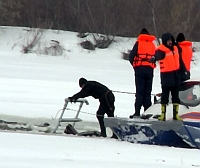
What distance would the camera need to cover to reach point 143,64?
9289 mm

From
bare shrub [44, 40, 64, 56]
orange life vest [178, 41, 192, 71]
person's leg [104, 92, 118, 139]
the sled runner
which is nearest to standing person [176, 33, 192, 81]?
orange life vest [178, 41, 192, 71]

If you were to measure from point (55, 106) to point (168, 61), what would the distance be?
5.31 metres

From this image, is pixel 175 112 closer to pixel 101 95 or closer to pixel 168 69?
pixel 168 69

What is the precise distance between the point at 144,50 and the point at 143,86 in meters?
0.64

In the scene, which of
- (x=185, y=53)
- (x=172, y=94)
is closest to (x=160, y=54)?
(x=172, y=94)

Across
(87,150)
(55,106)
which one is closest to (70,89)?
(55,106)

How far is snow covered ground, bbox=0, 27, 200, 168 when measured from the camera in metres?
6.30

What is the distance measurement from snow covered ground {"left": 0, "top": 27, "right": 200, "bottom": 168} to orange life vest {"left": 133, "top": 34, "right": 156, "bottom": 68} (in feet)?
5.60

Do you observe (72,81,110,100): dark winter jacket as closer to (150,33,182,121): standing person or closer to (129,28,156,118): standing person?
(129,28,156,118): standing person

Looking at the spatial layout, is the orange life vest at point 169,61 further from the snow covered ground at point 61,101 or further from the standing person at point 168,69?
the snow covered ground at point 61,101

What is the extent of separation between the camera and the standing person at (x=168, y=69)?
8398mm

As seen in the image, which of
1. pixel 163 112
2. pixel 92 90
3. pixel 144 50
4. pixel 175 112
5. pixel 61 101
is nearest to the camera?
pixel 175 112

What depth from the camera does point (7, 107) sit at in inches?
494

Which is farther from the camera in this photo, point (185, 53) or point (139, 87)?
point (139, 87)
